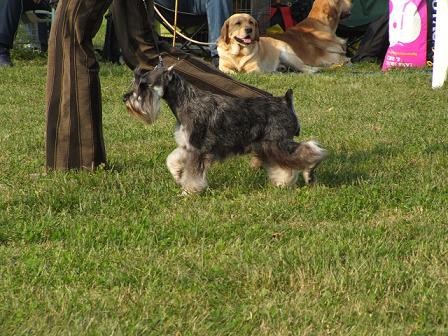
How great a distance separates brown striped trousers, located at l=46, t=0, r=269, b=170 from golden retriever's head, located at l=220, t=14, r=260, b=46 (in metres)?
6.07

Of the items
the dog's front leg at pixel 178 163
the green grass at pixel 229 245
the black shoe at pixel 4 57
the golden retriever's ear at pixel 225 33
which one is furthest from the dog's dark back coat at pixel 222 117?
the black shoe at pixel 4 57

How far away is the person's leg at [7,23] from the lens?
11.2 meters

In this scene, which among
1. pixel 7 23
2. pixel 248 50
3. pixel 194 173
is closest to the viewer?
pixel 194 173

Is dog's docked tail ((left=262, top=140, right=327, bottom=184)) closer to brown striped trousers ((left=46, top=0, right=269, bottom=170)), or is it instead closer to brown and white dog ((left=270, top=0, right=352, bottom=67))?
brown striped trousers ((left=46, top=0, right=269, bottom=170))

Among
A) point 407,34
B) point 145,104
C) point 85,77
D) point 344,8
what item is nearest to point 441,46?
point 407,34

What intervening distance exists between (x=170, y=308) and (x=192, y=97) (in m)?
2.03

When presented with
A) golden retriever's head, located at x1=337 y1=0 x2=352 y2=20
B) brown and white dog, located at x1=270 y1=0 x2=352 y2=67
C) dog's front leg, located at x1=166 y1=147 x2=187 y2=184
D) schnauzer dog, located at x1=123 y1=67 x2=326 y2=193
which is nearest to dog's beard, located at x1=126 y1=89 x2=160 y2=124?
schnauzer dog, located at x1=123 y1=67 x2=326 y2=193

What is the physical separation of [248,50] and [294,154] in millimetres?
6916

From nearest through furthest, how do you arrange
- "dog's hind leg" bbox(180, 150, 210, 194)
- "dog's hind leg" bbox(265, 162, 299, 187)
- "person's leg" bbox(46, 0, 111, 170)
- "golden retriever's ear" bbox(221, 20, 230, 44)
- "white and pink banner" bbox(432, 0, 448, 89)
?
"dog's hind leg" bbox(180, 150, 210, 194) → "dog's hind leg" bbox(265, 162, 299, 187) → "person's leg" bbox(46, 0, 111, 170) → "white and pink banner" bbox(432, 0, 448, 89) → "golden retriever's ear" bbox(221, 20, 230, 44)

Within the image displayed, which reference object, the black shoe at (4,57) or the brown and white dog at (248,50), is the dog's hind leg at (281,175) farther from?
the black shoe at (4,57)

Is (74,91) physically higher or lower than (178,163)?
higher

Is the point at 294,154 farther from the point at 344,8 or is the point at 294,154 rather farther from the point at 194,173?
the point at 344,8

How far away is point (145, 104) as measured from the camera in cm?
499

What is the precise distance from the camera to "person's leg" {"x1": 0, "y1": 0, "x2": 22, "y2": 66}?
36.8ft
